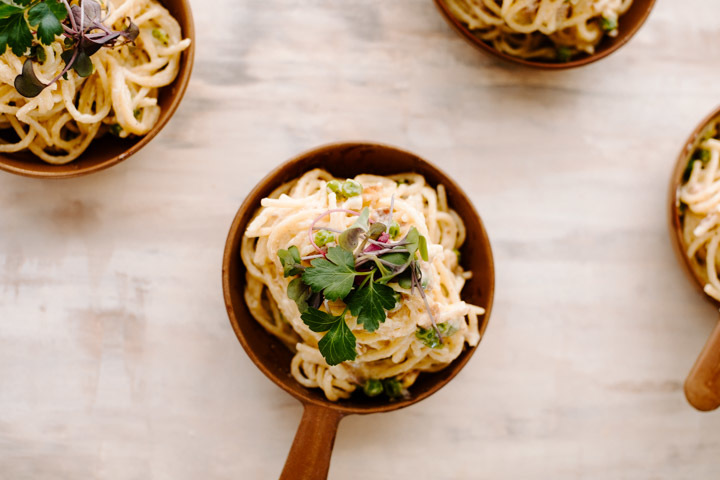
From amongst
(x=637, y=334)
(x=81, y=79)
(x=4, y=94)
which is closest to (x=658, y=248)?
(x=637, y=334)

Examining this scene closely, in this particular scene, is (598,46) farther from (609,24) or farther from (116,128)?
(116,128)

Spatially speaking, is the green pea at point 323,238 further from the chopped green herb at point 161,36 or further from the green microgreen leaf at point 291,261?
the chopped green herb at point 161,36

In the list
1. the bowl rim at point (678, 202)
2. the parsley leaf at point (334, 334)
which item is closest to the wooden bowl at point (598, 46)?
the bowl rim at point (678, 202)

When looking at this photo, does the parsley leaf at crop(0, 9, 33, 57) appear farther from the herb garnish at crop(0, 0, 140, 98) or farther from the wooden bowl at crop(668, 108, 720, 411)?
the wooden bowl at crop(668, 108, 720, 411)

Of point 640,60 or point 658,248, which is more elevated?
point 640,60

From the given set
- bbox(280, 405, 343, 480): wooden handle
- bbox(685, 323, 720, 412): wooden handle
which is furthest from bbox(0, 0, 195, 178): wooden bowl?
bbox(685, 323, 720, 412): wooden handle

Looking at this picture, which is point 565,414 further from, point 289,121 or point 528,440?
point 289,121

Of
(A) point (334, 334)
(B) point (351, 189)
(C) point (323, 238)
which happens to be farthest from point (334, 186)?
(A) point (334, 334)
